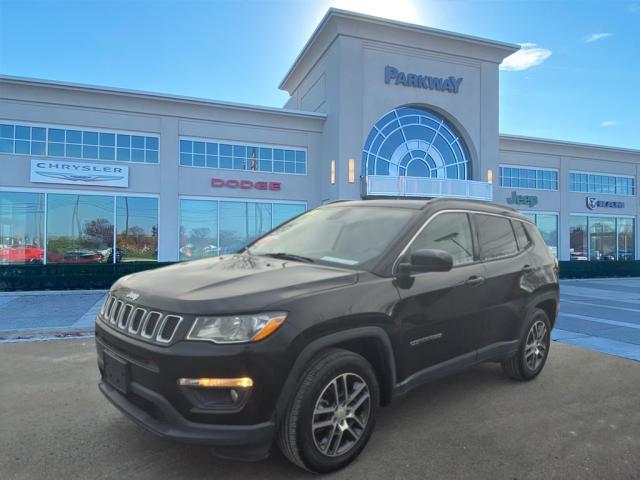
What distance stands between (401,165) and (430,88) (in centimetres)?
420

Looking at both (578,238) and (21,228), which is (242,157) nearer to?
(21,228)

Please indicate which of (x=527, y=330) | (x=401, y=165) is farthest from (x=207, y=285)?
(x=401, y=165)

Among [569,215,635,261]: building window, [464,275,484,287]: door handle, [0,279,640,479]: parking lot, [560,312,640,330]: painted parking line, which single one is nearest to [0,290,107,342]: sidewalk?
[0,279,640,479]: parking lot

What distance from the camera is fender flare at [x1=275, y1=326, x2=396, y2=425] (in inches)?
102

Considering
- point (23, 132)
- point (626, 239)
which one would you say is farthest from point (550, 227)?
point (23, 132)

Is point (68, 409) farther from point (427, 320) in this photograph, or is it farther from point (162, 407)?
point (427, 320)

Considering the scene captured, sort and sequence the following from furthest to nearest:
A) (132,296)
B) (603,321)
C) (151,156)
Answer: (151,156) < (603,321) < (132,296)

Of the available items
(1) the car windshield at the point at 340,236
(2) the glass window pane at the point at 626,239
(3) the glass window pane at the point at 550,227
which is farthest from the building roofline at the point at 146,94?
(2) the glass window pane at the point at 626,239

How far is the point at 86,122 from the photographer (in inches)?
701

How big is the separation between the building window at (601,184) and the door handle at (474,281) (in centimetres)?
2758

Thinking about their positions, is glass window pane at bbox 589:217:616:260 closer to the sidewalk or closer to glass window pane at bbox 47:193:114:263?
glass window pane at bbox 47:193:114:263

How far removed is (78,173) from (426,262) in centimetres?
1800

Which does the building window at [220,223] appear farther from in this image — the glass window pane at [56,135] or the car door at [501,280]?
the car door at [501,280]

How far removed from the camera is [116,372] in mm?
2904
